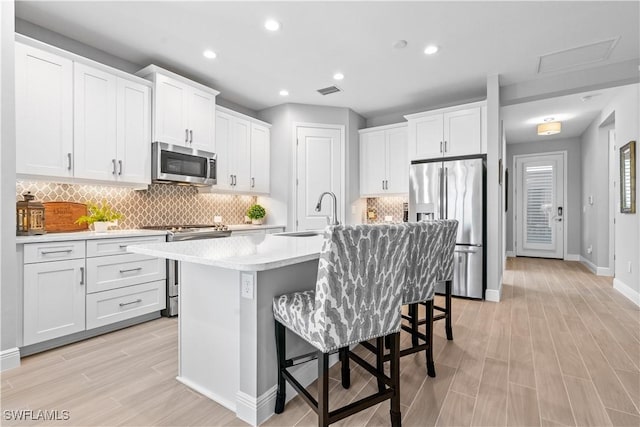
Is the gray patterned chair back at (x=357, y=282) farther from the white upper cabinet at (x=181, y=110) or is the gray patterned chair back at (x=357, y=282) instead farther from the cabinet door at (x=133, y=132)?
the white upper cabinet at (x=181, y=110)

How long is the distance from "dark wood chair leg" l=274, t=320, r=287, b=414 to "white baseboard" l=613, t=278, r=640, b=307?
4.31 m

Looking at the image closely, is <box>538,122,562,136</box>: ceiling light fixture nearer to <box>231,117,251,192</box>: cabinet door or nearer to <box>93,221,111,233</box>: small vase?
<box>231,117,251,192</box>: cabinet door

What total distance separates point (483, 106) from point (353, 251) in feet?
11.7

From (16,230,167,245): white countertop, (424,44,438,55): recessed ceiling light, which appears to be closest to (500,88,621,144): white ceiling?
(424,44,438,55): recessed ceiling light

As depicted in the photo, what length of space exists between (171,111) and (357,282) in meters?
3.13

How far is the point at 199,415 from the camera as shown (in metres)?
1.65

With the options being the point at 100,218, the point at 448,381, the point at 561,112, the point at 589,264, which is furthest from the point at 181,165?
the point at 589,264

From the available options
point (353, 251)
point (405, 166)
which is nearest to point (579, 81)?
point (405, 166)

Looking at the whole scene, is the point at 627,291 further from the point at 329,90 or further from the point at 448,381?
the point at 329,90

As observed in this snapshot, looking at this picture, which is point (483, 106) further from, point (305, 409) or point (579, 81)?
point (305, 409)

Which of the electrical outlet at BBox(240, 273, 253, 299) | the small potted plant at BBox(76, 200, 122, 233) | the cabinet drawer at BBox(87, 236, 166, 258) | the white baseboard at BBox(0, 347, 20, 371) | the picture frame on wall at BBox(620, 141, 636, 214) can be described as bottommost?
the white baseboard at BBox(0, 347, 20, 371)

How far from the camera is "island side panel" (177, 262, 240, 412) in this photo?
169 centimetres

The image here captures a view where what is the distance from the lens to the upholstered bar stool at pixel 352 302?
1327 millimetres

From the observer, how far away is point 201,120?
380 cm
